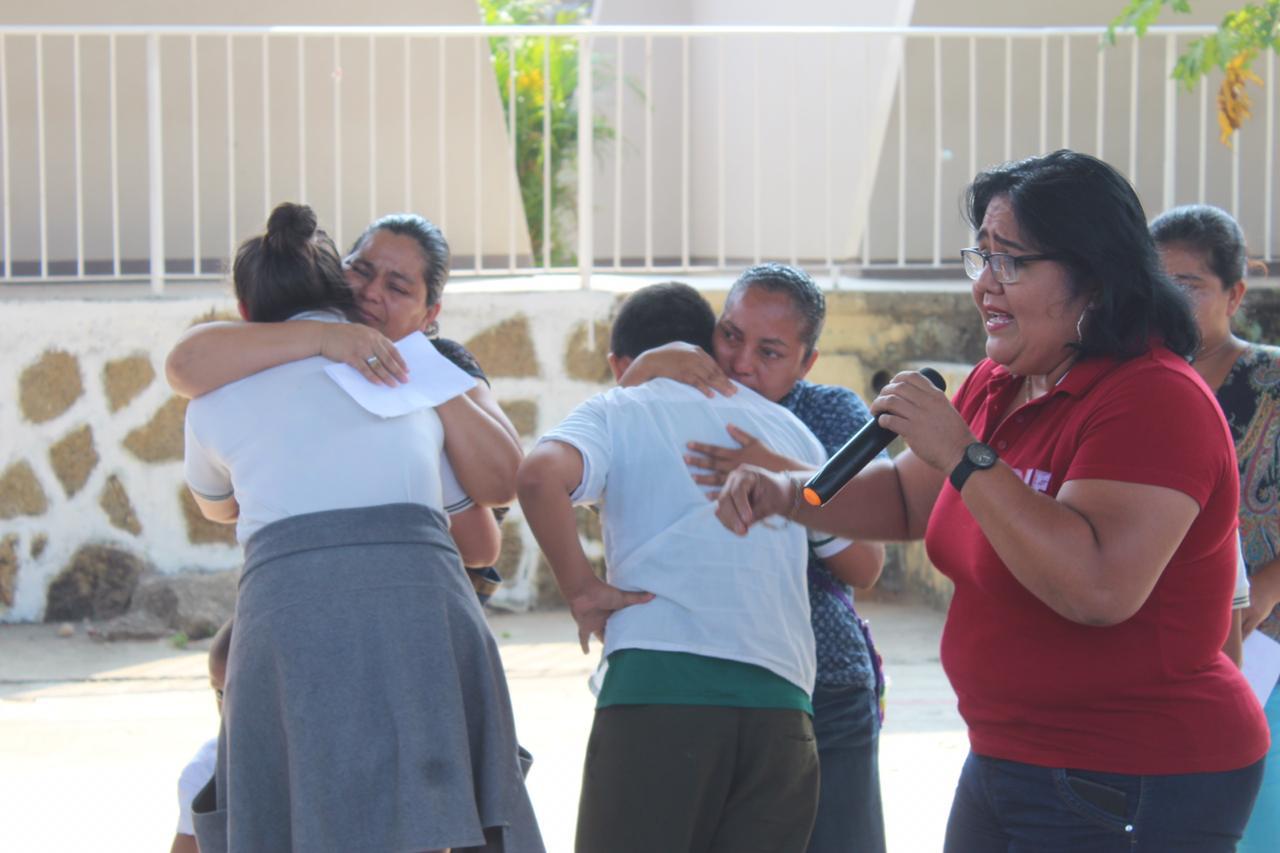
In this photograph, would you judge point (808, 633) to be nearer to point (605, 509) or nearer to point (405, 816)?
point (605, 509)

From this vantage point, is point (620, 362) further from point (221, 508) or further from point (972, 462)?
point (972, 462)

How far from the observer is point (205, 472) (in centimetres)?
263

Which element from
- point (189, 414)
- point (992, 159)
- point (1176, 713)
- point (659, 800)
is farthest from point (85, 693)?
point (992, 159)

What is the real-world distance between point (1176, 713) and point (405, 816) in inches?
45.3

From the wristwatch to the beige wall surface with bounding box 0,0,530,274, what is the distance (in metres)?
A: 5.98

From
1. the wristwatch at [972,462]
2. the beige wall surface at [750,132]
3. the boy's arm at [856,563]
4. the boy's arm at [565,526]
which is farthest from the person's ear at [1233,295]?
the beige wall surface at [750,132]

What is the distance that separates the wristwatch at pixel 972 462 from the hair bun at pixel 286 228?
1.25 metres

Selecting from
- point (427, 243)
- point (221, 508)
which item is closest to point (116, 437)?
point (427, 243)

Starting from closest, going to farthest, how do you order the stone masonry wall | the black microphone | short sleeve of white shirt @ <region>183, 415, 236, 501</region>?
the black microphone → short sleeve of white shirt @ <region>183, 415, 236, 501</region> → the stone masonry wall

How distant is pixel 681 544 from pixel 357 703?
22.5 inches

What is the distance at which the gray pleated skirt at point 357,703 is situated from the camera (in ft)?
7.73

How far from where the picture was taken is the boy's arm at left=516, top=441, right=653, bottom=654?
8.14 ft

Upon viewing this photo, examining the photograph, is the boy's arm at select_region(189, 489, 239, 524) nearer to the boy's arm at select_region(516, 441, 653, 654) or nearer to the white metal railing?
the boy's arm at select_region(516, 441, 653, 654)

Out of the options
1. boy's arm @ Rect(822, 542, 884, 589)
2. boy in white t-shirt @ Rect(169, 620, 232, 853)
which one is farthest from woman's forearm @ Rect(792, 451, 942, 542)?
boy in white t-shirt @ Rect(169, 620, 232, 853)
